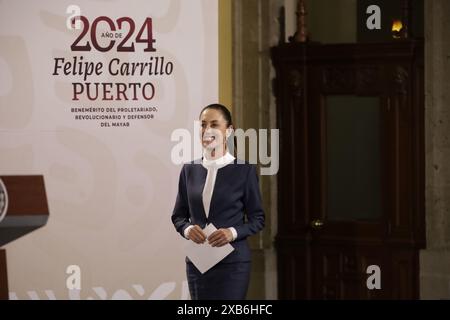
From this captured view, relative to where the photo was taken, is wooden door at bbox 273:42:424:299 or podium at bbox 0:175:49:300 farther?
wooden door at bbox 273:42:424:299

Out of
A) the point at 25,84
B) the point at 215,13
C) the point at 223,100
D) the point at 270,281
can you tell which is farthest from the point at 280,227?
the point at 25,84

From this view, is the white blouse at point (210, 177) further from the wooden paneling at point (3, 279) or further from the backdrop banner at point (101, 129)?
the wooden paneling at point (3, 279)

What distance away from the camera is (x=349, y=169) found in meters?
5.63

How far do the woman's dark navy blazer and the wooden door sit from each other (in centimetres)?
138

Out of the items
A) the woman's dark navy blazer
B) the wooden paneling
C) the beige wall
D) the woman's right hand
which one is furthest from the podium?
the beige wall

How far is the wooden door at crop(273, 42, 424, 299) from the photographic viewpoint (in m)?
5.41

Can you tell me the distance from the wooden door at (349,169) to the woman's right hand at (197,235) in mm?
1538

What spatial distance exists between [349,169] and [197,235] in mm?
1647

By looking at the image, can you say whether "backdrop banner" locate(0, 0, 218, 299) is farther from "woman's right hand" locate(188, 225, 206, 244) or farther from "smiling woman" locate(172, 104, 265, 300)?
"woman's right hand" locate(188, 225, 206, 244)
